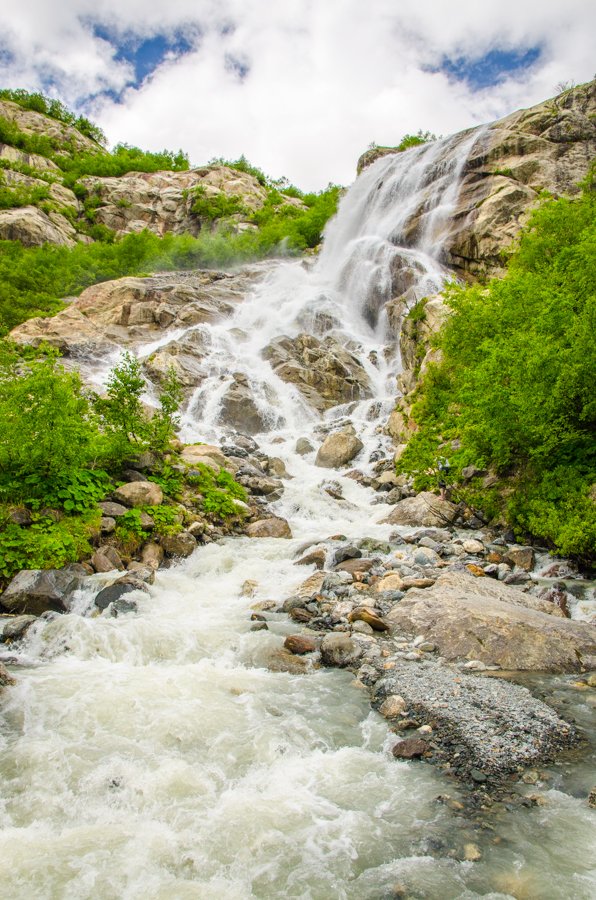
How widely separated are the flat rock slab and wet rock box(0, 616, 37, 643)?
520 centimetres

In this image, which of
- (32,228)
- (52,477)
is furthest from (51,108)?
(52,477)

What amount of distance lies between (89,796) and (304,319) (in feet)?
110

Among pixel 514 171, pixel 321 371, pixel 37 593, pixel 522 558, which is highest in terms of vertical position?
pixel 514 171

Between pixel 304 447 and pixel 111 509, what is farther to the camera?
pixel 304 447

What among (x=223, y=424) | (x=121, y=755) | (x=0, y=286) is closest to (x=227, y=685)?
(x=121, y=755)

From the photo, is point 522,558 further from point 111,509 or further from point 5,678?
point 5,678

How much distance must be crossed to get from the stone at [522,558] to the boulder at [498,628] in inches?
75.2

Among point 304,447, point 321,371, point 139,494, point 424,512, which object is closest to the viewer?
point 139,494

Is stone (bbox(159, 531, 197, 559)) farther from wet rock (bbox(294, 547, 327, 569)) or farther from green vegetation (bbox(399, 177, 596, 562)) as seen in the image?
green vegetation (bbox(399, 177, 596, 562))

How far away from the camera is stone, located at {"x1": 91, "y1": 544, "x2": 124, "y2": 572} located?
1008 centimetres

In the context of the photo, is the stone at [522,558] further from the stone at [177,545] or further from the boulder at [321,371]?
the boulder at [321,371]

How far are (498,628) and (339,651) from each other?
2259mm

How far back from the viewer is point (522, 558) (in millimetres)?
10664

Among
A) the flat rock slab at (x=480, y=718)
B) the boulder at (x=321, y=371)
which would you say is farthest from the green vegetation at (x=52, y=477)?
the boulder at (x=321, y=371)
